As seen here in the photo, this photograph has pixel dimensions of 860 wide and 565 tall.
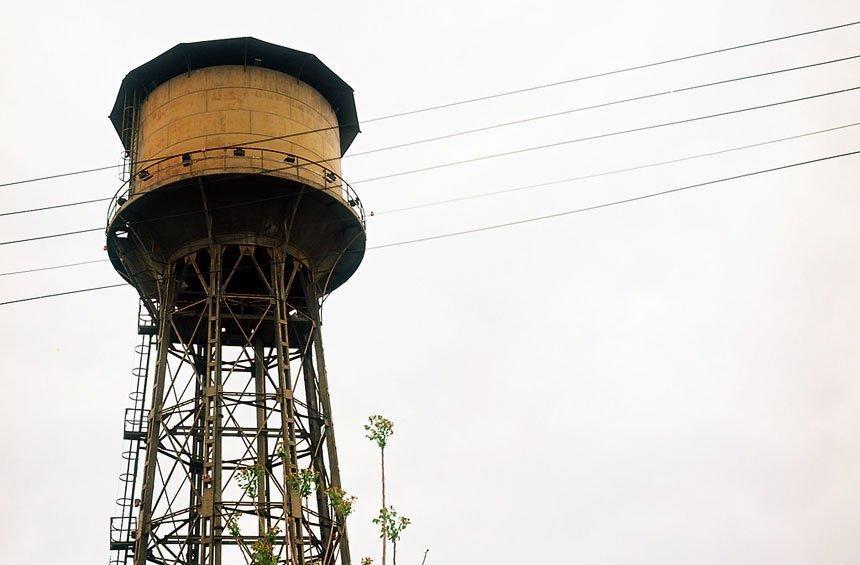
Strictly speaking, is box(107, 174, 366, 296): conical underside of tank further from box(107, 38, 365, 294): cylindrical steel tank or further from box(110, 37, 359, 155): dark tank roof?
box(110, 37, 359, 155): dark tank roof

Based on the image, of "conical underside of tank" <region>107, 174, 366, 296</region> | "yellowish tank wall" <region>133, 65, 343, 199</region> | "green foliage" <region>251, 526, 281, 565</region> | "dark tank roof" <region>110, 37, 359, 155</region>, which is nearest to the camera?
"green foliage" <region>251, 526, 281, 565</region>

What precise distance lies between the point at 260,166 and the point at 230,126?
1488 millimetres

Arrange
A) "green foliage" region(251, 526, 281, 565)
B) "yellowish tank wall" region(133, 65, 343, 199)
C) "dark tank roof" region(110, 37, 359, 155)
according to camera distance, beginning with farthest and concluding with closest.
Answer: "dark tank roof" region(110, 37, 359, 155), "yellowish tank wall" region(133, 65, 343, 199), "green foliage" region(251, 526, 281, 565)

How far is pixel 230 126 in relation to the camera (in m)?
25.7

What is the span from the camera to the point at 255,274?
86.3 ft

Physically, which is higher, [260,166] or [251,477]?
[260,166]

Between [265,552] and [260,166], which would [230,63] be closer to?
[260,166]

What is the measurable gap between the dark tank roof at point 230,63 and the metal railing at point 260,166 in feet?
7.77

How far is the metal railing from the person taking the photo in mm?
24969

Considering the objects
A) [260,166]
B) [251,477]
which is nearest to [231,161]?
[260,166]

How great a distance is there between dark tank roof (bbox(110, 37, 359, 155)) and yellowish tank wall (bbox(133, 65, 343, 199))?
8.5 inches

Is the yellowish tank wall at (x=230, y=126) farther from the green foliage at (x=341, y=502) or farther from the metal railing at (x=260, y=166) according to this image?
the green foliage at (x=341, y=502)

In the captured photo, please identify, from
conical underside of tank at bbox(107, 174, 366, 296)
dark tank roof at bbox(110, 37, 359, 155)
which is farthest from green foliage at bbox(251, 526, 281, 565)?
dark tank roof at bbox(110, 37, 359, 155)

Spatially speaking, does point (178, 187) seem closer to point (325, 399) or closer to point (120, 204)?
point (120, 204)
